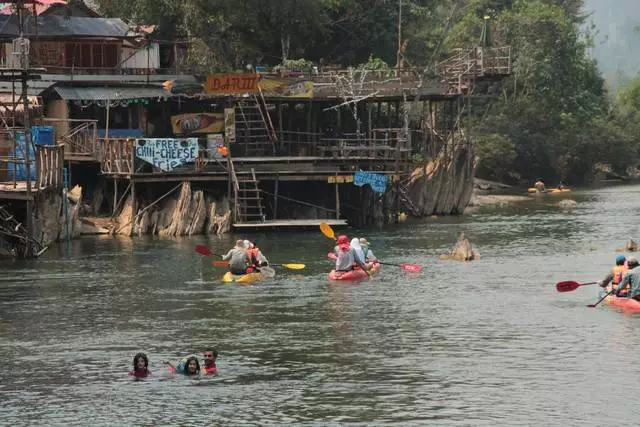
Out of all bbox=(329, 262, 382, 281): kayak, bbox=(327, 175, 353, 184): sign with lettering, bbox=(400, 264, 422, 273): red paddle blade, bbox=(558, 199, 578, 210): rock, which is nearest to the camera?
bbox=(329, 262, 382, 281): kayak

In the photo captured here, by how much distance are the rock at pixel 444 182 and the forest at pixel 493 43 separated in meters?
8.65

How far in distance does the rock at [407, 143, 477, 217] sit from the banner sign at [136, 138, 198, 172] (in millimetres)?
13128

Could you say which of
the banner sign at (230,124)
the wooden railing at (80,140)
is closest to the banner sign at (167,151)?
the wooden railing at (80,140)

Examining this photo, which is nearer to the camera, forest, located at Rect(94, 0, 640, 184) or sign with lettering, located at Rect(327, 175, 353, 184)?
sign with lettering, located at Rect(327, 175, 353, 184)

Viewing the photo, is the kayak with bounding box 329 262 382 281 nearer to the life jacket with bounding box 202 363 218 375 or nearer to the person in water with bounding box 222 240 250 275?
the person in water with bounding box 222 240 250 275

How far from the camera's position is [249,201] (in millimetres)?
59594

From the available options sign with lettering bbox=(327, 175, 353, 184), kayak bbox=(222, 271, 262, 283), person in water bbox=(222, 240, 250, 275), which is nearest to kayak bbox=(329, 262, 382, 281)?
kayak bbox=(222, 271, 262, 283)

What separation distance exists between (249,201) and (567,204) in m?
23.7

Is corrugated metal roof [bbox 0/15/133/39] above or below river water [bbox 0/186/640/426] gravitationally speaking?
above

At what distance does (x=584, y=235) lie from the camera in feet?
186

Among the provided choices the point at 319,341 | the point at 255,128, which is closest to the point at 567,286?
the point at 319,341

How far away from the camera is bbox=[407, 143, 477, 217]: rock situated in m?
66.4

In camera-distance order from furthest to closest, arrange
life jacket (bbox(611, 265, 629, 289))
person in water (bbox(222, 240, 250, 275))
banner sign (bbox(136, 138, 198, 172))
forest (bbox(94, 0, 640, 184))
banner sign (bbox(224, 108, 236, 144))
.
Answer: forest (bbox(94, 0, 640, 184)) → banner sign (bbox(224, 108, 236, 144)) → banner sign (bbox(136, 138, 198, 172)) → person in water (bbox(222, 240, 250, 275)) → life jacket (bbox(611, 265, 629, 289))

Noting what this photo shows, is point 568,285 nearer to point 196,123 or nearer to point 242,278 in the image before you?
point 242,278
